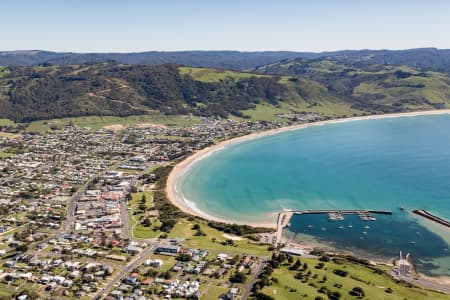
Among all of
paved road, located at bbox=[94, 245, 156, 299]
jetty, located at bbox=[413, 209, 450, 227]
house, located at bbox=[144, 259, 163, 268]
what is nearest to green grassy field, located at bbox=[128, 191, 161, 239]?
paved road, located at bbox=[94, 245, 156, 299]

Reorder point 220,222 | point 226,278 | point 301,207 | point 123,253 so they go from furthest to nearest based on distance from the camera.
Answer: point 301,207 → point 220,222 → point 123,253 → point 226,278

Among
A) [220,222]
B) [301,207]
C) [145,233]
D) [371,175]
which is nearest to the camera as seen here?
[145,233]

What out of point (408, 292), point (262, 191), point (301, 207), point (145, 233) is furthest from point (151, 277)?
point (262, 191)

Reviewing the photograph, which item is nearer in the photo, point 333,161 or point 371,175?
point 371,175

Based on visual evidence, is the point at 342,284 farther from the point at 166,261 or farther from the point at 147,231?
the point at 147,231

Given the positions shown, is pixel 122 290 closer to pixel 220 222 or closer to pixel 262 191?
pixel 220 222

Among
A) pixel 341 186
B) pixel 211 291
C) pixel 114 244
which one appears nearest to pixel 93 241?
pixel 114 244

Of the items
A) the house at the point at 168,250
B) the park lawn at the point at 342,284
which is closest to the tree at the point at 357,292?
the park lawn at the point at 342,284

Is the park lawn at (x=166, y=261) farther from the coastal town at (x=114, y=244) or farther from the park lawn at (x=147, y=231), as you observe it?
the park lawn at (x=147, y=231)
